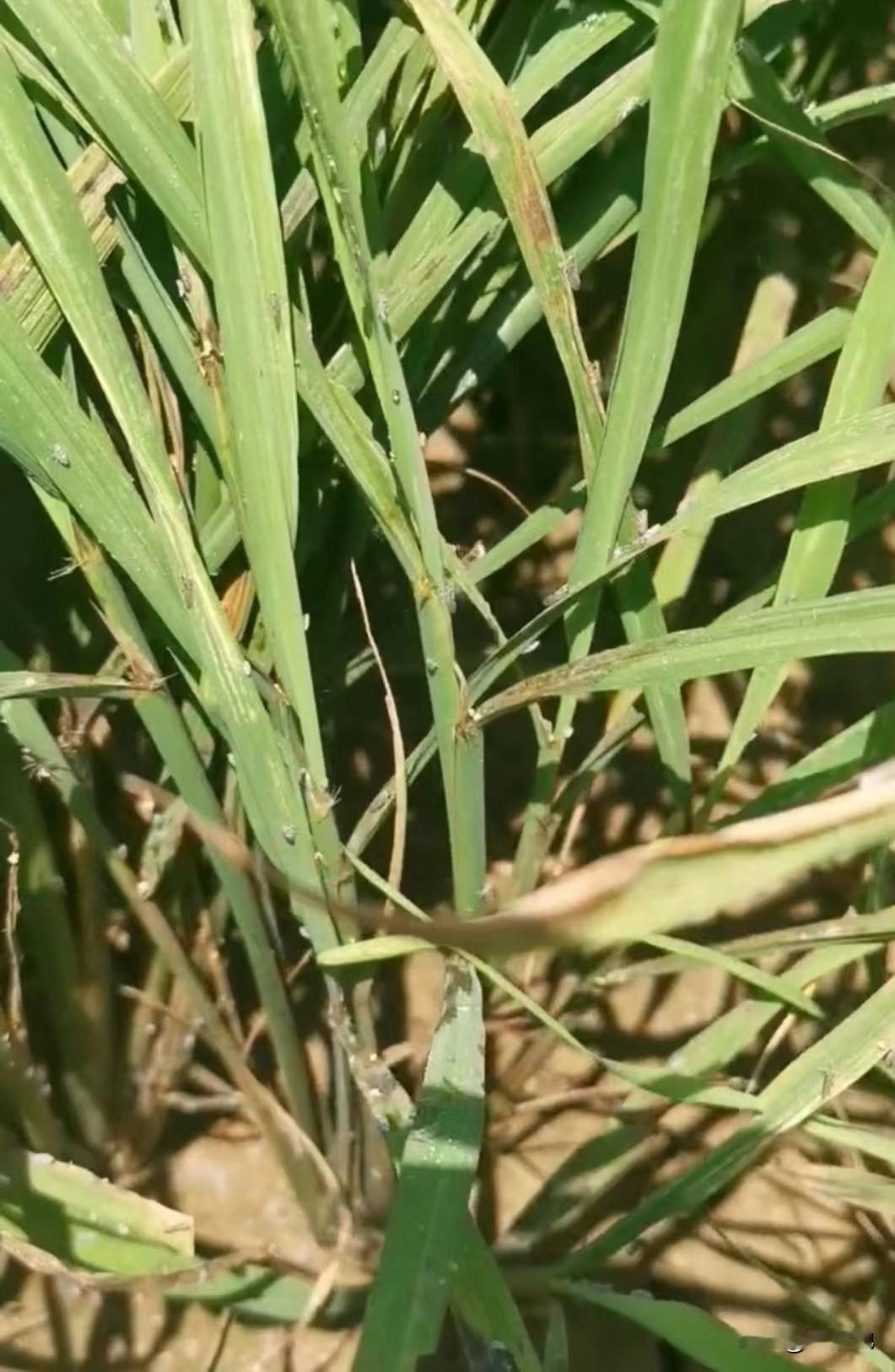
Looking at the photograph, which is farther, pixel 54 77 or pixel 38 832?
pixel 38 832

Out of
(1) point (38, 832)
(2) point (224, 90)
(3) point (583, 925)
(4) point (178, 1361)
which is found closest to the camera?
(3) point (583, 925)

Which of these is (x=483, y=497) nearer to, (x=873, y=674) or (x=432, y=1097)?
(x=873, y=674)

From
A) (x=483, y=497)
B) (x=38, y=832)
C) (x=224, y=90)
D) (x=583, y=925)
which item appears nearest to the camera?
(x=583, y=925)

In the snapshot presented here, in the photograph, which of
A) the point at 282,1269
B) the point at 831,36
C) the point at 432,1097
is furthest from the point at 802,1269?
the point at 831,36

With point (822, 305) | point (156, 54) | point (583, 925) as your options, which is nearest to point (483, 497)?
point (822, 305)

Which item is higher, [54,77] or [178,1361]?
[54,77]

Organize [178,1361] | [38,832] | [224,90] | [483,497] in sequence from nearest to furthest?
[224,90] < [38,832] < [178,1361] < [483,497]

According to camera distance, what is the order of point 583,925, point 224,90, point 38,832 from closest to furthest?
point 583,925
point 224,90
point 38,832

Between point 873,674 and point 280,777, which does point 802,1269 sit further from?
point 280,777

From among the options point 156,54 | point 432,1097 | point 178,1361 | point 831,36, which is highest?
point 831,36
